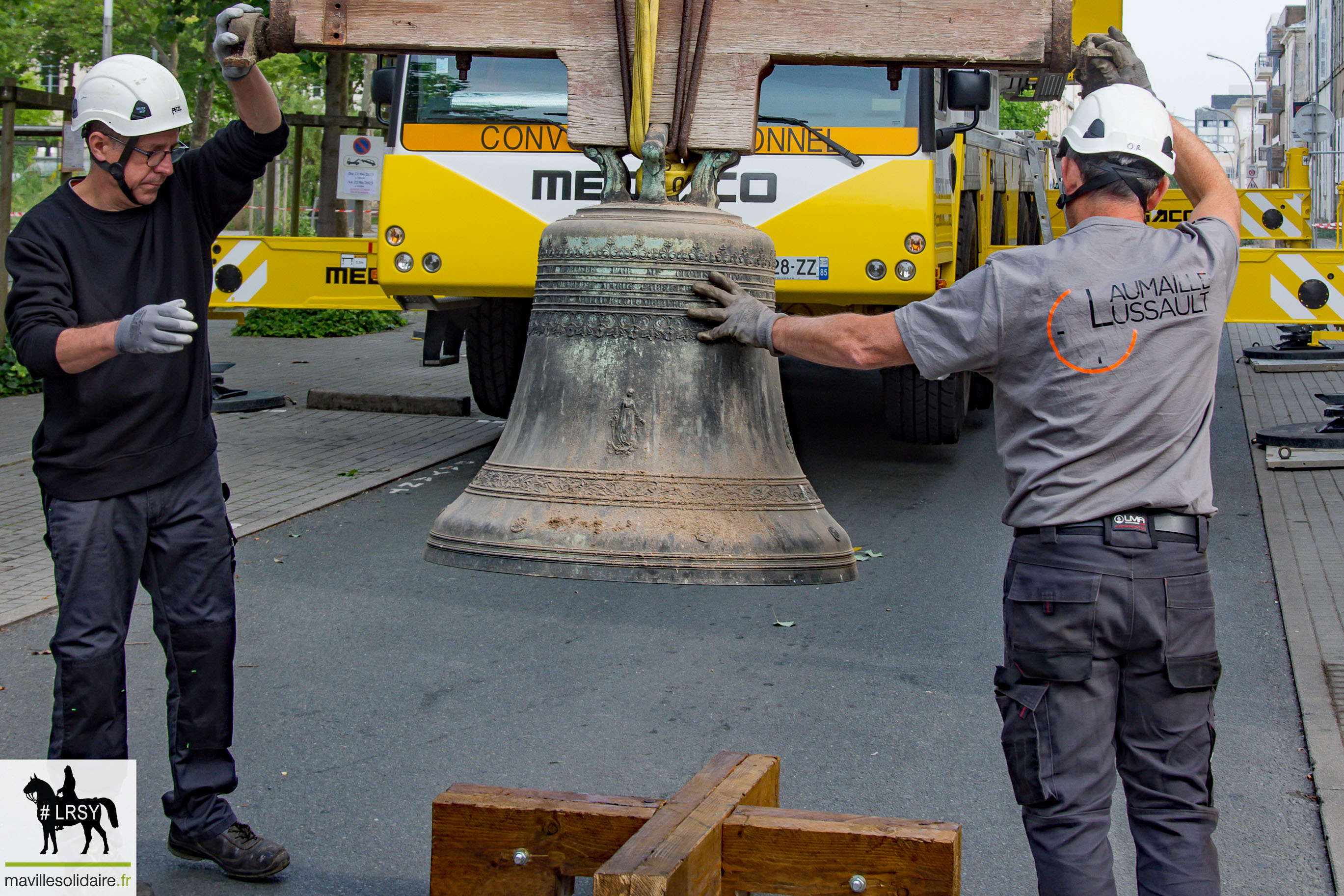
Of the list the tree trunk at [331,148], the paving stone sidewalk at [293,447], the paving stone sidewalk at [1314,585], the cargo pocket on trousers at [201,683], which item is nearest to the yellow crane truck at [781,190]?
the paving stone sidewalk at [1314,585]

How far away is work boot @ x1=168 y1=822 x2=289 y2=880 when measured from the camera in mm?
3592

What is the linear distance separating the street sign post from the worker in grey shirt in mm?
18561

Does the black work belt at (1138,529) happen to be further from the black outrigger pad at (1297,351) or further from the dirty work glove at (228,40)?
the black outrigger pad at (1297,351)

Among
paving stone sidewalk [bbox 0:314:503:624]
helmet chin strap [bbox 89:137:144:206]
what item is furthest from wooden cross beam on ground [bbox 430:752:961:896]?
paving stone sidewalk [bbox 0:314:503:624]

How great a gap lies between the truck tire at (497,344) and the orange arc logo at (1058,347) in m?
6.58

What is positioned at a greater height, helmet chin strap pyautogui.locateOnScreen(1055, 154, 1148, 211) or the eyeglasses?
the eyeglasses

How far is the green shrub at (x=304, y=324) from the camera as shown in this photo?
1752cm

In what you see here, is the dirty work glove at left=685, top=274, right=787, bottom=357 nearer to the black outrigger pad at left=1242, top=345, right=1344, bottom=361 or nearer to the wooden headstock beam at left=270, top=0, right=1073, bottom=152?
the wooden headstock beam at left=270, top=0, right=1073, bottom=152

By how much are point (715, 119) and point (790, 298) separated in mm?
4758

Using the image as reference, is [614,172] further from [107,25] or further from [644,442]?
[107,25]

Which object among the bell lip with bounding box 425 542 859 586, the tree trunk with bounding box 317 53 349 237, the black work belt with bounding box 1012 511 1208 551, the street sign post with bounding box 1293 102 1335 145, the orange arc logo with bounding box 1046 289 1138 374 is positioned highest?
the street sign post with bounding box 1293 102 1335 145

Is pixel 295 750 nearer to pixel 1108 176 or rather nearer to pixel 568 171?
pixel 1108 176

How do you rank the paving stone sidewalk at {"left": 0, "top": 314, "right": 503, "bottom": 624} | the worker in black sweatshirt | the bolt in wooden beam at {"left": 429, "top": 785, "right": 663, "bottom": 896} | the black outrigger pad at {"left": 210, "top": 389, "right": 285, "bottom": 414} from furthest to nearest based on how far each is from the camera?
the black outrigger pad at {"left": 210, "top": 389, "right": 285, "bottom": 414} < the paving stone sidewalk at {"left": 0, "top": 314, "right": 503, "bottom": 624} < the worker in black sweatshirt < the bolt in wooden beam at {"left": 429, "top": 785, "right": 663, "bottom": 896}

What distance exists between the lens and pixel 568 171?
7.77 meters
